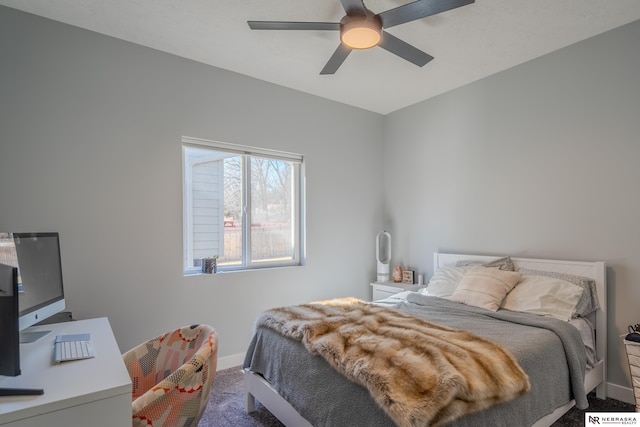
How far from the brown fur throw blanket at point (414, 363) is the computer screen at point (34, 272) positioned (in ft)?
4.07

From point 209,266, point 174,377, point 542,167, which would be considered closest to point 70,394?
point 174,377

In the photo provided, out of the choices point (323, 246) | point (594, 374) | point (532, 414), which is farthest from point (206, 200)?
point (594, 374)

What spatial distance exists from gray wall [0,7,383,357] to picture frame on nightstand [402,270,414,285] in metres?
1.02

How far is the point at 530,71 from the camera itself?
10.0 feet

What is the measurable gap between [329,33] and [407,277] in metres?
2.66

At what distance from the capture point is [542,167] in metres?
2.98

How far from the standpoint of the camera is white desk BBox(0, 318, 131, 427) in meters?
1.06

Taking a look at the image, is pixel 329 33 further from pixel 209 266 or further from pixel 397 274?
pixel 397 274

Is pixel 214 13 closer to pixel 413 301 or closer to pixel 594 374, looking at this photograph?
pixel 413 301

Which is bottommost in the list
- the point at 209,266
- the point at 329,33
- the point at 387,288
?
the point at 387,288

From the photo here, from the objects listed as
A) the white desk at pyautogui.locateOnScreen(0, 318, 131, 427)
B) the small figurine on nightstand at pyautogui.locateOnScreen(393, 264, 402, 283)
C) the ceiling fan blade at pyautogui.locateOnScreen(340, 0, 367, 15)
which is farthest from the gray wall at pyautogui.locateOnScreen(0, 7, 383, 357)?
the ceiling fan blade at pyautogui.locateOnScreen(340, 0, 367, 15)

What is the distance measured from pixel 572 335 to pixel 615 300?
28.5 inches

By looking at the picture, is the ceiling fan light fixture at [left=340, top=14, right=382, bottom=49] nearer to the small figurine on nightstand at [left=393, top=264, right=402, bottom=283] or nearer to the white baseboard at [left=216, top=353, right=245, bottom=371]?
the small figurine on nightstand at [left=393, top=264, right=402, bottom=283]

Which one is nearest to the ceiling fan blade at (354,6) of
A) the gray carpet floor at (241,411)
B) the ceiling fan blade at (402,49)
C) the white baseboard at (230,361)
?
the ceiling fan blade at (402,49)
